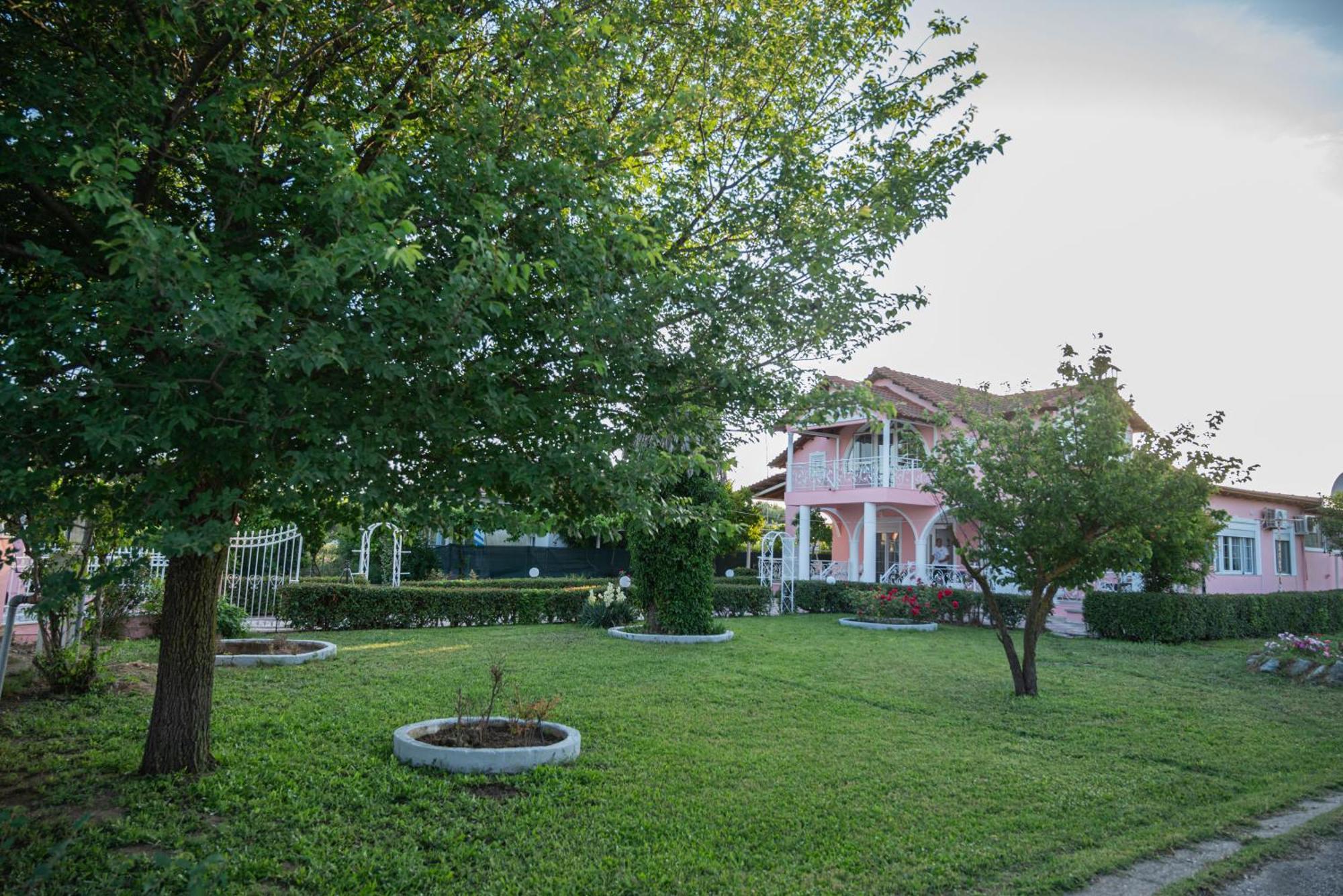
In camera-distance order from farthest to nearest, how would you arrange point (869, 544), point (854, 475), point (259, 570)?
point (854, 475)
point (869, 544)
point (259, 570)

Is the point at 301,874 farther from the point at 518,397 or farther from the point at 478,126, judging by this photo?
the point at 478,126

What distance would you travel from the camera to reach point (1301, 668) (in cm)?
1219

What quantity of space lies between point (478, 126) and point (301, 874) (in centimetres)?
412

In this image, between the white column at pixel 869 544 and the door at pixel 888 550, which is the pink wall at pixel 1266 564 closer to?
the door at pixel 888 550

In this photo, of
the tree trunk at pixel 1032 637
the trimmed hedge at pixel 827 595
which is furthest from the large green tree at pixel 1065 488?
the trimmed hedge at pixel 827 595

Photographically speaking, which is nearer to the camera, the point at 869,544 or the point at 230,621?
the point at 230,621

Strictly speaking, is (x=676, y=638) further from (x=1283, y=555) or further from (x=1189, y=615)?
(x=1283, y=555)

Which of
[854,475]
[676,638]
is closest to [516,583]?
[676,638]

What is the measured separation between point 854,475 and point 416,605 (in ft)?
45.5

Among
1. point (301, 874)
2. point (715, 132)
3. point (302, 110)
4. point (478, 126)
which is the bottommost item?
point (301, 874)

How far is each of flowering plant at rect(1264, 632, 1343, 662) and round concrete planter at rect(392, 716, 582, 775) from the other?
1202 centimetres

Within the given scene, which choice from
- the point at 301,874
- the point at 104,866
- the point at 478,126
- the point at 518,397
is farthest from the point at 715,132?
the point at 104,866

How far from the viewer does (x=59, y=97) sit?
3.82m

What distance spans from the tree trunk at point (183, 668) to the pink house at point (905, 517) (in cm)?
1806
